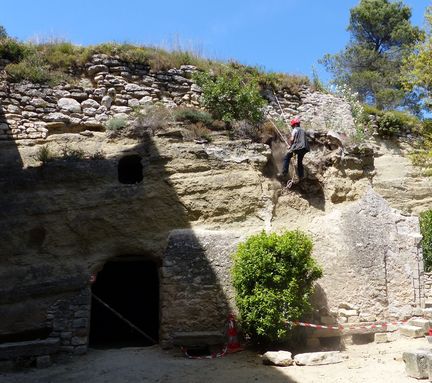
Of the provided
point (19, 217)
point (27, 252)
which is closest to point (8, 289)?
point (27, 252)

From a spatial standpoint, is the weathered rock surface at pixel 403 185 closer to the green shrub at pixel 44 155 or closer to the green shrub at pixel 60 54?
the green shrub at pixel 60 54

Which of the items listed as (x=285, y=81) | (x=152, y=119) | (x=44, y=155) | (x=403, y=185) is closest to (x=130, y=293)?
(x=44, y=155)

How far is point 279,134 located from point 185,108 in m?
2.30

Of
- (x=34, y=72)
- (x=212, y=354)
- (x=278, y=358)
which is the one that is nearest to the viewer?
(x=278, y=358)

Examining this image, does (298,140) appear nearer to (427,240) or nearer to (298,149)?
(298,149)

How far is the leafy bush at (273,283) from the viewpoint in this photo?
789 centimetres

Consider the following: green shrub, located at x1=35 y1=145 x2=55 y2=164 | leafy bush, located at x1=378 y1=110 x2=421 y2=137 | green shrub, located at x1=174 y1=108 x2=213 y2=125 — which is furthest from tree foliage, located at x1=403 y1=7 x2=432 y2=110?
green shrub, located at x1=35 y1=145 x2=55 y2=164

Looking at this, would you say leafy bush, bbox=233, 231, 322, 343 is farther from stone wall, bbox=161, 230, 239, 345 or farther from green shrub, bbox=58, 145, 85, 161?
green shrub, bbox=58, 145, 85, 161

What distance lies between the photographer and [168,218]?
31.0 ft

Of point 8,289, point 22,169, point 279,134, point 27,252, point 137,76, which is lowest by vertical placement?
point 8,289

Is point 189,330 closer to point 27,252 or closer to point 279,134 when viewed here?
point 27,252

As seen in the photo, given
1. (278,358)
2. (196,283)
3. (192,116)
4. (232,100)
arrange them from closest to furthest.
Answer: (278,358) < (196,283) < (192,116) < (232,100)

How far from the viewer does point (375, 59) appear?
25.6m

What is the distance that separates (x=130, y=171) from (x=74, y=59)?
138 inches
